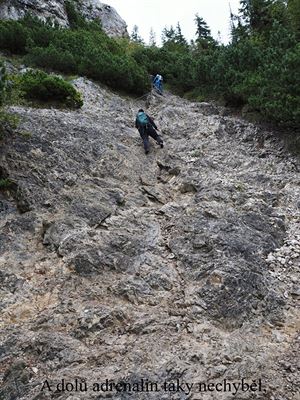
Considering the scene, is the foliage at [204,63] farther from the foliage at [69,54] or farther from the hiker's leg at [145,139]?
the hiker's leg at [145,139]

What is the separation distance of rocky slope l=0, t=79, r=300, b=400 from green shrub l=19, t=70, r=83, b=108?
55.8 inches

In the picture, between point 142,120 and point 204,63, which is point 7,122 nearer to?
point 142,120

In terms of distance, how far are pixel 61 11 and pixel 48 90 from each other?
→ 1641 centimetres

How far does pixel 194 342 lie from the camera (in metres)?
8.36

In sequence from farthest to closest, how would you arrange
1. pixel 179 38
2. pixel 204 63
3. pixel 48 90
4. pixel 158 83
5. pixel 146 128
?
pixel 179 38 < pixel 158 83 < pixel 204 63 < pixel 48 90 < pixel 146 128

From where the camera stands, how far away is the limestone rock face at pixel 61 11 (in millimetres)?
27516

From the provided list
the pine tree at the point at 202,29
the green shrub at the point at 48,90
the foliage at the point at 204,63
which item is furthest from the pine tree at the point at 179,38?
the green shrub at the point at 48,90

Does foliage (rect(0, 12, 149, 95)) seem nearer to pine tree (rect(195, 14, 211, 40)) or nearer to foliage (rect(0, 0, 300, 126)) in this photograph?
foliage (rect(0, 0, 300, 126))

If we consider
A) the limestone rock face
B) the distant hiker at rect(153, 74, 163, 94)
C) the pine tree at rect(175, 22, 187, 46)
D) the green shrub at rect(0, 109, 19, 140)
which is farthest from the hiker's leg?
the pine tree at rect(175, 22, 187, 46)

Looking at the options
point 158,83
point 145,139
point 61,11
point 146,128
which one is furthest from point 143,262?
point 61,11

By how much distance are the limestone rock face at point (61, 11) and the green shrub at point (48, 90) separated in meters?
12.7

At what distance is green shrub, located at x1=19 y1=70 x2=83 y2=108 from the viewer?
1650cm

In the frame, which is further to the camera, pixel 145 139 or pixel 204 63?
pixel 204 63

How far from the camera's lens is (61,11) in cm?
3019
